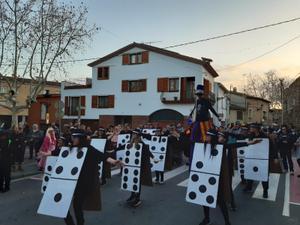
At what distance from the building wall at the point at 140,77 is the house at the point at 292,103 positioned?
28.5 metres

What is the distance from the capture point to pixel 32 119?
167ft

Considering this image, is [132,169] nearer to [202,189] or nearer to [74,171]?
[202,189]

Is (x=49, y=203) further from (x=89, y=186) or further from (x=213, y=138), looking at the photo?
(x=213, y=138)

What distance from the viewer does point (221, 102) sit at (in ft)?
159

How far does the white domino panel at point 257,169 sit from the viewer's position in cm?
980

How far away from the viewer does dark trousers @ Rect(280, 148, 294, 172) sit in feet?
49.8

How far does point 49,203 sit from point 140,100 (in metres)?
34.6

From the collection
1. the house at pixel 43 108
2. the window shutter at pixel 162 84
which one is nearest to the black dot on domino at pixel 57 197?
the window shutter at pixel 162 84

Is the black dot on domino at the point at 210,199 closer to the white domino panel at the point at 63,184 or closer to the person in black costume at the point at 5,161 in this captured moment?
the white domino panel at the point at 63,184

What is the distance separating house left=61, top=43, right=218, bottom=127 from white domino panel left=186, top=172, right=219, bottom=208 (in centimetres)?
3004

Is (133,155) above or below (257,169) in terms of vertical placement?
above

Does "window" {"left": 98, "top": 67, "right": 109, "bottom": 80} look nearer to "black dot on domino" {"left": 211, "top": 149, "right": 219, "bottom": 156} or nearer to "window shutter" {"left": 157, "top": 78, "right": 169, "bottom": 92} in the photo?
"window shutter" {"left": 157, "top": 78, "right": 169, "bottom": 92}

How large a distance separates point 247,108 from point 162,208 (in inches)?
2274

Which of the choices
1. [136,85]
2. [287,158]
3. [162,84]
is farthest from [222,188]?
[136,85]
